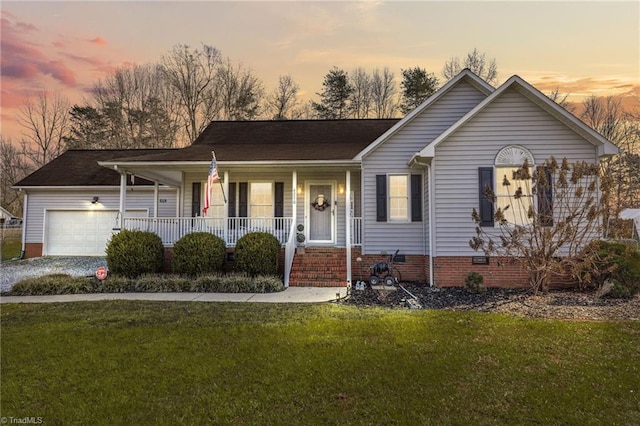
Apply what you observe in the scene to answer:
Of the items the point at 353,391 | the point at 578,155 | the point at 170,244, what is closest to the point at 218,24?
the point at 170,244

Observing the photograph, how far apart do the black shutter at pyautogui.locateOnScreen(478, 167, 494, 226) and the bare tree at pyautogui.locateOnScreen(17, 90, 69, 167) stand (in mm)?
34562

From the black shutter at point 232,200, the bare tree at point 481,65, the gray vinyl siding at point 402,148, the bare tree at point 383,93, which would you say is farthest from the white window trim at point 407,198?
the bare tree at point 481,65

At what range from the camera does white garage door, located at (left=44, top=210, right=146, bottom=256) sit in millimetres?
15586

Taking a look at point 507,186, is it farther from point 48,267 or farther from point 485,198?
point 48,267

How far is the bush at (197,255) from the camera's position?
33.0 ft

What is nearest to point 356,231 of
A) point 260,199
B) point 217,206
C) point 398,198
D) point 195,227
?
point 398,198

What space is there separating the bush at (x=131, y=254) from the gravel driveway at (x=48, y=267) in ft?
8.24

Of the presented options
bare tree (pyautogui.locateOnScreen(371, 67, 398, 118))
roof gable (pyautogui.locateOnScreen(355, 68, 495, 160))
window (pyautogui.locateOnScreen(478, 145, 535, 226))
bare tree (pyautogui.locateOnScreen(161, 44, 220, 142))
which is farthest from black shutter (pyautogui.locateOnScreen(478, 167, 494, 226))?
bare tree (pyautogui.locateOnScreen(161, 44, 220, 142))

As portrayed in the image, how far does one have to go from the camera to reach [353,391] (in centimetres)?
344

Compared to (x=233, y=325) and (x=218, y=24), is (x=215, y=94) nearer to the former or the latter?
(x=218, y=24)

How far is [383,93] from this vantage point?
2858 centimetres

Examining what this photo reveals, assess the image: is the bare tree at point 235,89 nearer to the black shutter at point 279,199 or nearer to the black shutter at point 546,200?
the black shutter at point 279,199

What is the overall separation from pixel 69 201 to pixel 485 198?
16.8 m

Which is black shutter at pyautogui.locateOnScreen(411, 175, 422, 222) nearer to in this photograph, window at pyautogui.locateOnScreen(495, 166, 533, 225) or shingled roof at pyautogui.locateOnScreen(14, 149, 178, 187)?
window at pyautogui.locateOnScreen(495, 166, 533, 225)
